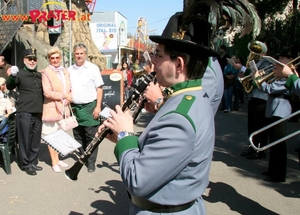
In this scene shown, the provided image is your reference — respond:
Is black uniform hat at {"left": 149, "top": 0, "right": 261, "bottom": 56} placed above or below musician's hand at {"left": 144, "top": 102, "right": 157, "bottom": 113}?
above

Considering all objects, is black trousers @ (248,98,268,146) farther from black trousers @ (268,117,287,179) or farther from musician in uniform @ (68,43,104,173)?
musician in uniform @ (68,43,104,173)

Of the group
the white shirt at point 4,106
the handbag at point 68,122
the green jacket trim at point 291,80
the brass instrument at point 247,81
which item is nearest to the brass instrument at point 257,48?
the brass instrument at point 247,81

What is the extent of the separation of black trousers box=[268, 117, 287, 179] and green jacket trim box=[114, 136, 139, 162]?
3.61 m

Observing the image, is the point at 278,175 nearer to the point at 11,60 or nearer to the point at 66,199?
the point at 66,199

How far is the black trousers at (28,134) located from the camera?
554cm

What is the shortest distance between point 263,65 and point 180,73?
3642 millimetres

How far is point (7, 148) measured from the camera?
5.48m

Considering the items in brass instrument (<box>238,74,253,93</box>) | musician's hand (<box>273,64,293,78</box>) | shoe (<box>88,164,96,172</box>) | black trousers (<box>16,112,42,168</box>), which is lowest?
shoe (<box>88,164,96,172</box>)

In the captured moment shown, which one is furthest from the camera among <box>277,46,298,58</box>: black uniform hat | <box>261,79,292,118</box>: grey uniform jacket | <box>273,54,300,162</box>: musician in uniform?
<box>261,79,292,118</box>: grey uniform jacket

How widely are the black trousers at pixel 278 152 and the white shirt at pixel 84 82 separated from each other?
2727 mm

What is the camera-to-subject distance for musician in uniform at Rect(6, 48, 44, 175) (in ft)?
17.8

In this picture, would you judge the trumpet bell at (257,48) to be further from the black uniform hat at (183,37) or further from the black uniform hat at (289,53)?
the black uniform hat at (183,37)

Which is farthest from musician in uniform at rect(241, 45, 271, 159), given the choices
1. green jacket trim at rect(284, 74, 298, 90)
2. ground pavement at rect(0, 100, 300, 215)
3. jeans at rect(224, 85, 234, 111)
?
jeans at rect(224, 85, 234, 111)

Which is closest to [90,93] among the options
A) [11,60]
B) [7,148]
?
[7,148]
